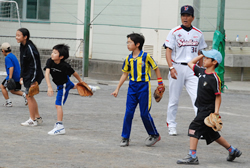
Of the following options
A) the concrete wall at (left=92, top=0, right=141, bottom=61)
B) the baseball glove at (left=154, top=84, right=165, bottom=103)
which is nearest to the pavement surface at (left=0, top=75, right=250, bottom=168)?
the baseball glove at (left=154, top=84, right=165, bottom=103)

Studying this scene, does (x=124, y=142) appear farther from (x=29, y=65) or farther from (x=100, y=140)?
(x=29, y=65)

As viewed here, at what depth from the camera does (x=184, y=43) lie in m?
7.65

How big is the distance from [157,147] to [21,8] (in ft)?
59.7

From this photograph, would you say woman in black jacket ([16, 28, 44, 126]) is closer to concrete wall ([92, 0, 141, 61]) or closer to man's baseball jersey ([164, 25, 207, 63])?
man's baseball jersey ([164, 25, 207, 63])

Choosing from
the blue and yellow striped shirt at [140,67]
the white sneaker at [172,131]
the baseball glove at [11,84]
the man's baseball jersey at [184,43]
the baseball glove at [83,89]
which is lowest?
the white sneaker at [172,131]

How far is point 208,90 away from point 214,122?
45 centimetres

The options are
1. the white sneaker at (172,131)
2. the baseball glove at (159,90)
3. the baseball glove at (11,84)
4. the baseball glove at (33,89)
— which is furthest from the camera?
the baseball glove at (11,84)

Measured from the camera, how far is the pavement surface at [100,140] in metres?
5.95

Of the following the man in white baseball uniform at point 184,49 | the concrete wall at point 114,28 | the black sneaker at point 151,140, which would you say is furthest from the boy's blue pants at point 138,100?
the concrete wall at point 114,28

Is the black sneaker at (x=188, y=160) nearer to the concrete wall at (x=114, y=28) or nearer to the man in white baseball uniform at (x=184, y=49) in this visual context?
the man in white baseball uniform at (x=184, y=49)

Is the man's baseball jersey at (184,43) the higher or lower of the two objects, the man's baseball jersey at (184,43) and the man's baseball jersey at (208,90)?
the higher

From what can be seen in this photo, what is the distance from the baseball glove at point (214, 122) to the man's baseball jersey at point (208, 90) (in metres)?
0.22

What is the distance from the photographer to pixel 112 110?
10.2 metres

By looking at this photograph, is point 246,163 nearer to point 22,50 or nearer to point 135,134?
point 135,134
